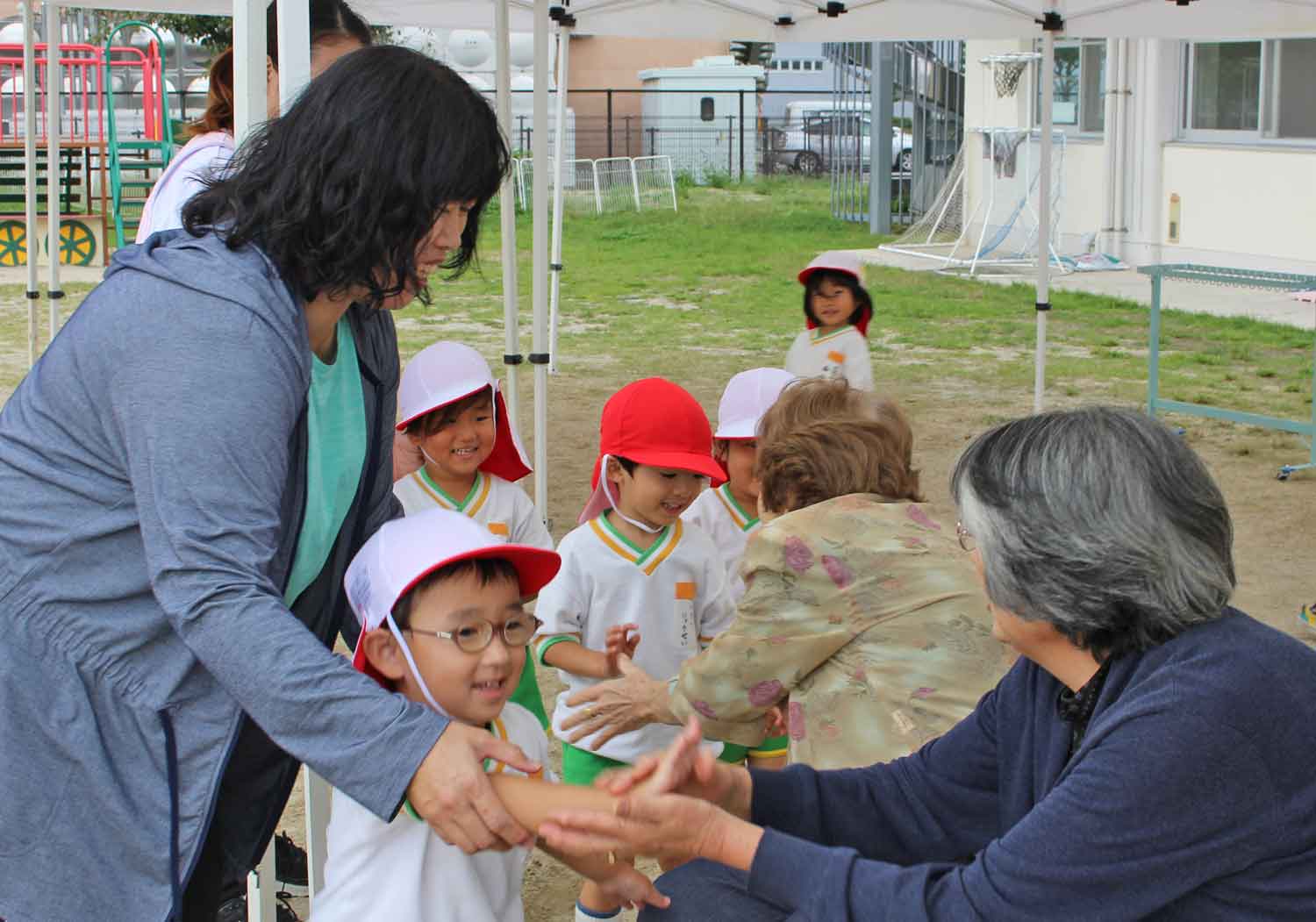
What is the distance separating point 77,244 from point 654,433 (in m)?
14.8

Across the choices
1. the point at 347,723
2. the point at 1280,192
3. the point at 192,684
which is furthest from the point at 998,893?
the point at 1280,192

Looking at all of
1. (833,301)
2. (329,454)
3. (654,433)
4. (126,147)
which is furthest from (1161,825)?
(126,147)

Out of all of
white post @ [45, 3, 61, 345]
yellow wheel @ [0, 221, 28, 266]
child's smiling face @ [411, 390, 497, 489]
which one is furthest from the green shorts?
yellow wheel @ [0, 221, 28, 266]

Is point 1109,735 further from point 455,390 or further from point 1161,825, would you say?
point 455,390

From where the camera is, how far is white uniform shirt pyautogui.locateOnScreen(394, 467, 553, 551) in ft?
12.5

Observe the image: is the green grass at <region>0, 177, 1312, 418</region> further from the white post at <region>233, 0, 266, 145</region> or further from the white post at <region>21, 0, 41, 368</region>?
the white post at <region>233, 0, 266, 145</region>

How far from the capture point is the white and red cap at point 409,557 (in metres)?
2.13

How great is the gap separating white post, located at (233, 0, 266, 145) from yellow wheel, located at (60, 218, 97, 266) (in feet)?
50.3

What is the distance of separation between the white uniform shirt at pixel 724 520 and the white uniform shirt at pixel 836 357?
1.56 m

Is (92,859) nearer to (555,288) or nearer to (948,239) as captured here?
(555,288)

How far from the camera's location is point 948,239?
18859 mm

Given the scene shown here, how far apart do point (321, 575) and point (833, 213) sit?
20065 millimetres

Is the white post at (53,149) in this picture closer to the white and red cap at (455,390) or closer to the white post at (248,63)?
the white and red cap at (455,390)

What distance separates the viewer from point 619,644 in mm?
3133
